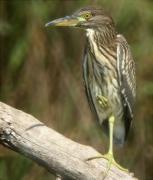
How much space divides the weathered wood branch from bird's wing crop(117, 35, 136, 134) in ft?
2.48

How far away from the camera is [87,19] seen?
5.53 meters

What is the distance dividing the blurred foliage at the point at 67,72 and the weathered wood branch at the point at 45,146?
2059 mm

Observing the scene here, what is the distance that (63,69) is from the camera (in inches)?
292

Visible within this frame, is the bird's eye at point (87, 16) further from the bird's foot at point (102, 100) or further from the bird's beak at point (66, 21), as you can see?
the bird's foot at point (102, 100)

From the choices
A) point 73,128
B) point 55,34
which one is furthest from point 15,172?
point 55,34

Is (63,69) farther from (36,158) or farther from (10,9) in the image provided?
(36,158)

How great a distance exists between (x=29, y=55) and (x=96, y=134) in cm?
82

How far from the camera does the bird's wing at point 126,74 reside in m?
5.57

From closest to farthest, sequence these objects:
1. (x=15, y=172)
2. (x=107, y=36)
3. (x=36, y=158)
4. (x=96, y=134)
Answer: (x=36, y=158) < (x=107, y=36) < (x=15, y=172) < (x=96, y=134)

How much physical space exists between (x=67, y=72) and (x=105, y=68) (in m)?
1.82

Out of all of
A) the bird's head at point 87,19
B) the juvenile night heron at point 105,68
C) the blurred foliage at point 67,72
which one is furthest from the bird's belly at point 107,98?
the blurred foliage at point 67,72

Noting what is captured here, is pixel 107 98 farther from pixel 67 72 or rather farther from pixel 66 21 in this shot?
pixel 67 72

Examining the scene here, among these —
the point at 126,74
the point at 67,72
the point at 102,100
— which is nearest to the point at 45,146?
the point at 102,100

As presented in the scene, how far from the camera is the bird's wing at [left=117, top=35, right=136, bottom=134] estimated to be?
18.3ft
